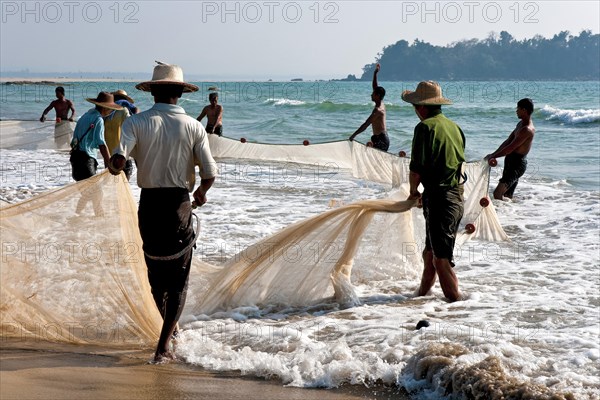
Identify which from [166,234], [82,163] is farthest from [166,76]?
[82,163]

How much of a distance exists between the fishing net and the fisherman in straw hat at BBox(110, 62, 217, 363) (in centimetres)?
55

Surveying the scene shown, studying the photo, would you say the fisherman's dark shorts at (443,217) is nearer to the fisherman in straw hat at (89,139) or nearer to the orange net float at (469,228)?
the orange net float at (469,228)

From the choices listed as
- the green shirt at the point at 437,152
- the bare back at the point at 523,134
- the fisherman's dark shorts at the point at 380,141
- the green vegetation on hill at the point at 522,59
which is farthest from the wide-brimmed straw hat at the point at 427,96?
the green vegetation on hill at the point at 522,59

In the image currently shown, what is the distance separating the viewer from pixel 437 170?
560cm

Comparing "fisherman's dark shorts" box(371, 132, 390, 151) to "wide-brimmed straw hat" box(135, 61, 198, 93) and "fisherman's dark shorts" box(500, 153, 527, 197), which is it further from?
"wide-brimmed straw hat" box(135, 61, 198, 93)

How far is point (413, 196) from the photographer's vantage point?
5801mm

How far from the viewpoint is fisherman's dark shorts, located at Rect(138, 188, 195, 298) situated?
4363 mm

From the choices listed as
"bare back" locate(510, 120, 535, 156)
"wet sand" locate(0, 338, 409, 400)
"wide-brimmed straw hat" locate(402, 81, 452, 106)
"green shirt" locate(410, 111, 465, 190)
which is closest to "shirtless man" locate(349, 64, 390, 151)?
"bare back" locate(510, 120, 535, 156)

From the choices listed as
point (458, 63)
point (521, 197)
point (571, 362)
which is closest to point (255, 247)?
point (571, 362)

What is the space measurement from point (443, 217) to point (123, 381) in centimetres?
267

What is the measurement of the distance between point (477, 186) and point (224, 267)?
3.58 metres

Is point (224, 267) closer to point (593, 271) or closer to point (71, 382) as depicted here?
point (71, 382)

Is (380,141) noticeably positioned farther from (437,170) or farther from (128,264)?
(128,264)

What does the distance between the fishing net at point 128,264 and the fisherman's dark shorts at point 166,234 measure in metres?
0.47
